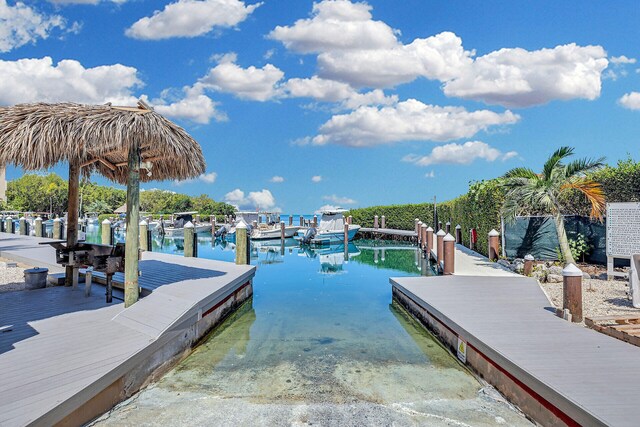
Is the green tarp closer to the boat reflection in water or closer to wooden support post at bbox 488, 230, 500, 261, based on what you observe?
wooden support post at bbox 488, 230, 500, 261

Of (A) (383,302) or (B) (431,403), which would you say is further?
(A) (383,302)

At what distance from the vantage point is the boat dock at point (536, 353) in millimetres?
3750

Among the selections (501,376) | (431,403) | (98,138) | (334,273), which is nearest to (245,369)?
(431,403)

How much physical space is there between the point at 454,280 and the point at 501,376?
525 centimetres

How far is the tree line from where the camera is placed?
196 ft

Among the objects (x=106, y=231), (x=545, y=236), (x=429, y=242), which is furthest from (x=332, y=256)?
(x=545, y=236)

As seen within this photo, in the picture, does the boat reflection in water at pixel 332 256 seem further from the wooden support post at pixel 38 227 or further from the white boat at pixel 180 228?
the wooden support post at pixel 38 227

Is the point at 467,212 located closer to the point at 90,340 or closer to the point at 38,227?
the point at 90,340

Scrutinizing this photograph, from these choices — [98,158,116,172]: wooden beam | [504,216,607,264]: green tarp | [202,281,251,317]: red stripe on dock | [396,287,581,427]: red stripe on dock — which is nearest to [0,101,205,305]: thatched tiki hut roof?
[202,281,251,317]: red stripe on dock

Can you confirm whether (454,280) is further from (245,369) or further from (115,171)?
(115,171)

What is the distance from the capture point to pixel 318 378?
5754mm

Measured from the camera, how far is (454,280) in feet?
33.2

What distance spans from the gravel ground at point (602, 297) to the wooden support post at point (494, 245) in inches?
160

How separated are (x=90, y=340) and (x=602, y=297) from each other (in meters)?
9.29
